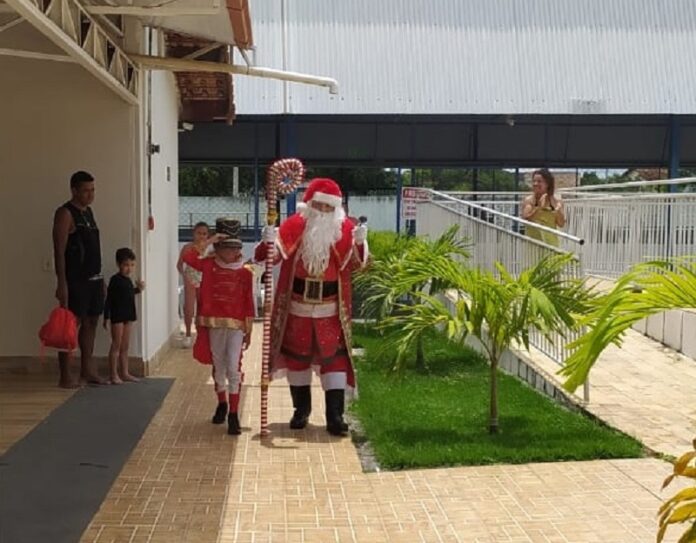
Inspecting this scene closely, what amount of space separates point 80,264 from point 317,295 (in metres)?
2.39

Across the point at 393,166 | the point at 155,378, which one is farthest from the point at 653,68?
the point at 155,378

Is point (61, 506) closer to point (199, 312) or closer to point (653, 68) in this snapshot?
point (199, 312)

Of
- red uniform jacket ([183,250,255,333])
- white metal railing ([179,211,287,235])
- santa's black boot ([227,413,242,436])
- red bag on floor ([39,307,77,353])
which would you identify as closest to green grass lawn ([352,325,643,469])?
santa's black boot ([227,413,242,436])

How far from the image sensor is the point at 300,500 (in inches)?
201

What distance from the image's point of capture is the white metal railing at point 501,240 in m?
7.73

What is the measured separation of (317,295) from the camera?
6.77m

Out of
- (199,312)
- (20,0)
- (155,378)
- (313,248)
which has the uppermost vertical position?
(20,0)

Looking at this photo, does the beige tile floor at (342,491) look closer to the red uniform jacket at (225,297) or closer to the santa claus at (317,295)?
the santa claus at (317,295)

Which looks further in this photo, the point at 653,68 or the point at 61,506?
the point at 653,68

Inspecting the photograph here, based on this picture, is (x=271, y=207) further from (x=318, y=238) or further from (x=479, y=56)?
(x=479, y=56)

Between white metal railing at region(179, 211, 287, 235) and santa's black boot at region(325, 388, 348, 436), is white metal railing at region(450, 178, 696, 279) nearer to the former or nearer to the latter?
santa's black boot at region(325, 388, 348, 436)

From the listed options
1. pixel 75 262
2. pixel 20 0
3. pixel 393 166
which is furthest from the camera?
pixel 393 166

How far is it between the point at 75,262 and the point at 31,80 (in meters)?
1.84

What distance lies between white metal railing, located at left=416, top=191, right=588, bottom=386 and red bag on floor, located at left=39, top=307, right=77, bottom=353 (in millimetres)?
3572
